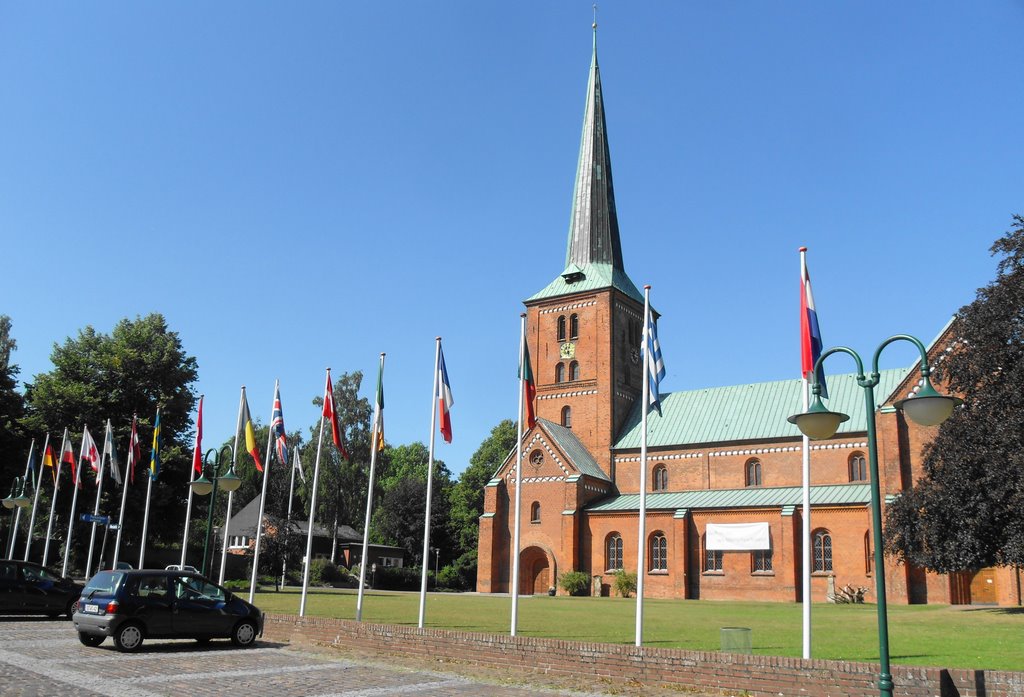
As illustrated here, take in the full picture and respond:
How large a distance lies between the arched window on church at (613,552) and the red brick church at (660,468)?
Result: 0.06 m

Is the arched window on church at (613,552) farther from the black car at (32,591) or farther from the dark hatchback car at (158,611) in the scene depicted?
the dark hatchback car at (158,611)

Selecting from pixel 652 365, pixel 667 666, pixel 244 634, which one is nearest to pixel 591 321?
pixel 652 365

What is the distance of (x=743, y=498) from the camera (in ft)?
157

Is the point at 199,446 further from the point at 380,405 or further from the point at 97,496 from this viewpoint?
the point at 97,496

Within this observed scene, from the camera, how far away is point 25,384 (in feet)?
175

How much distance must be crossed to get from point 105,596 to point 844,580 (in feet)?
119

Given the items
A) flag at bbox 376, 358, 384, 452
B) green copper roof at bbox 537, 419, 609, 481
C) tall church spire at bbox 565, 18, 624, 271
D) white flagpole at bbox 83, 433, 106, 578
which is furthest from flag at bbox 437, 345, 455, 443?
tall church spire at bbox 565, 18, 624, 271

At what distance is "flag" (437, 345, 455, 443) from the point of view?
21.6 m

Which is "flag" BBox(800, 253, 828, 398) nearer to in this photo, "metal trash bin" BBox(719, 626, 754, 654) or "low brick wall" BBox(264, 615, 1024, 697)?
"metal trash bin" BBox(719, 626, 754, 654)

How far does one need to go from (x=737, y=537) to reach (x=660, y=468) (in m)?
8.64

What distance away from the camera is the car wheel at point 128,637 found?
16.8 meters

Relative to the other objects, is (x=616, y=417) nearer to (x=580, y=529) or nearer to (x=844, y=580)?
(x=580, y=529)

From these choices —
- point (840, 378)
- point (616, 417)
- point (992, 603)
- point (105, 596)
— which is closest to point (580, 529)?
point (616, 417)

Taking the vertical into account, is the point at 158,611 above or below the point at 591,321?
below
